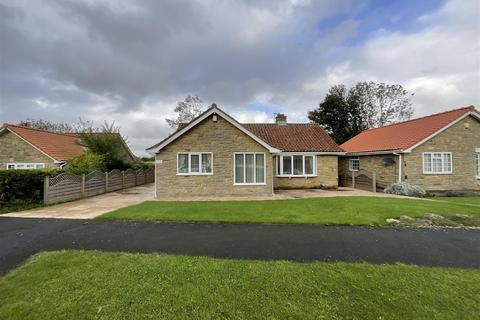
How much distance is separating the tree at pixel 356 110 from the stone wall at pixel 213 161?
2938 cm

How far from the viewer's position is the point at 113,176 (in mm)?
19531

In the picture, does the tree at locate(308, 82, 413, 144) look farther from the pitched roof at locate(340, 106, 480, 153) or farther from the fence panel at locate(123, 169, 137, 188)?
the fence panel at locate(123, 169, 137, 188)

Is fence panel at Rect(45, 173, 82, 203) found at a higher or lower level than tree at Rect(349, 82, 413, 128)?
lower

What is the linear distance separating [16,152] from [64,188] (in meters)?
10.3

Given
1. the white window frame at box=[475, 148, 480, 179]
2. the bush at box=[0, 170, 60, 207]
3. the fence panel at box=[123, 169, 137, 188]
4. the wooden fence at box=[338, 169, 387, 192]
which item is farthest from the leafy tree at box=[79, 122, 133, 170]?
the white window frame at box=[475, 148, 480, 179]

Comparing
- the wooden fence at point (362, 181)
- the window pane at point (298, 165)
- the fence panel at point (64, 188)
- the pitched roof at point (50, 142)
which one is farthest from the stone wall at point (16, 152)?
the wooden fence at point (362, 181)

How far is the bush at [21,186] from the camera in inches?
478

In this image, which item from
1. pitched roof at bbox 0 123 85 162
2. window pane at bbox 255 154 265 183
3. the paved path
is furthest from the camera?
pitched roof at bbox 0 123 85 162

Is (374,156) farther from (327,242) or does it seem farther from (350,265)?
(350,265)

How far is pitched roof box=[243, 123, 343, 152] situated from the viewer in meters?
19.8

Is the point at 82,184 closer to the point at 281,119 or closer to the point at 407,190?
the point at 281,119

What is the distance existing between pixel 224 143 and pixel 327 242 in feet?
32.5

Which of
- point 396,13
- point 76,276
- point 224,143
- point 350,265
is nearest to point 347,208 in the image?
point 350,265

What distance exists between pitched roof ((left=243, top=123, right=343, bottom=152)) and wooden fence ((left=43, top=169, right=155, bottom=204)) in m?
12.0
